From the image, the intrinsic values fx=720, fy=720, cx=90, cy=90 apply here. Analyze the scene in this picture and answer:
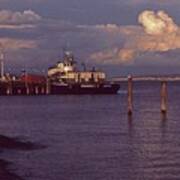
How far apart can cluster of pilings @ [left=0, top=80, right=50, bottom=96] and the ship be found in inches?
101

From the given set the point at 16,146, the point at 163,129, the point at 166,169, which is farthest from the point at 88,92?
the point at 166,169

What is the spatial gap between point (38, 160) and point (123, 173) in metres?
6.94

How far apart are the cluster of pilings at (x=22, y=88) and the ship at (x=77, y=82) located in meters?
2.56

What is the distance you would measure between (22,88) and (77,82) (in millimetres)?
16660

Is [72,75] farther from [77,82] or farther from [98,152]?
[98,152]

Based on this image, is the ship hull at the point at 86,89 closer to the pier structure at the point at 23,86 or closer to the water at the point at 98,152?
the pier structure at the point at 23,86

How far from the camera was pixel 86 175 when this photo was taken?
124 ft

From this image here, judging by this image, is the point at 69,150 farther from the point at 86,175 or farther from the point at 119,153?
the point at 86,175

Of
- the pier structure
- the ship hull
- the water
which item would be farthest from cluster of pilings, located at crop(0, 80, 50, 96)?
the water

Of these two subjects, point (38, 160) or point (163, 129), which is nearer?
point (38, 160)

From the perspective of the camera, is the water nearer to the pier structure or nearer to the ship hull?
the ship hull

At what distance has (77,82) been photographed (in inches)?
7372

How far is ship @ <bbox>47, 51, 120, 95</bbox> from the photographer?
187 metres

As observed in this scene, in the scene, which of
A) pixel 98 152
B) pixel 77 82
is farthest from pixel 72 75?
pixel 98 152
